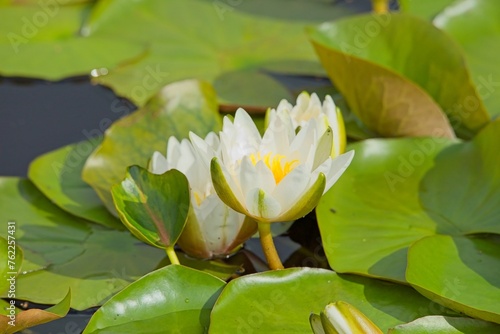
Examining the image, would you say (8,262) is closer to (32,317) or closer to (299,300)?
(32,317)

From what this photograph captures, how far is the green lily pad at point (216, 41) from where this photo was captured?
2.45m

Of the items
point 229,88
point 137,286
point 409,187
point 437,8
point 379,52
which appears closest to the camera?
point 137,286

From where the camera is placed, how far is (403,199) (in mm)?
1857

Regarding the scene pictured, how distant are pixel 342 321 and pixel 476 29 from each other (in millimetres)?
1509

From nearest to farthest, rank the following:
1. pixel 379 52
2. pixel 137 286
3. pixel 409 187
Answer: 1. pixel 137 286
2. pixel 409 187
3. pixel 379 52

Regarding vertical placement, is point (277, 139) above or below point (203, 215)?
above

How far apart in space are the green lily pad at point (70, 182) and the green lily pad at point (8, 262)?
0.25m

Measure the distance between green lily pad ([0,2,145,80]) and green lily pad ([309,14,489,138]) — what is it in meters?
0.75

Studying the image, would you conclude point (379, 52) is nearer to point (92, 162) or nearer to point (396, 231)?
point (396, 231)

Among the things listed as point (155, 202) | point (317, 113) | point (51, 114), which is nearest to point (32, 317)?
point (155, 202)

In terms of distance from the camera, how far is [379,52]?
2.27 m

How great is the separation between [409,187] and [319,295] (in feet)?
1.58

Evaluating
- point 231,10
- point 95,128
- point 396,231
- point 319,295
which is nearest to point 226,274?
point 319,295

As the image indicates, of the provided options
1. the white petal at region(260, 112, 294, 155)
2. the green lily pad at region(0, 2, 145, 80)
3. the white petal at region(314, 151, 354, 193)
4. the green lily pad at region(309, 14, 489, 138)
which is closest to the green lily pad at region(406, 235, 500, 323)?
the white petal at region(314, 151, 354, 193)
